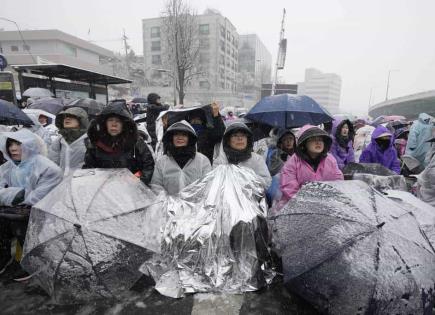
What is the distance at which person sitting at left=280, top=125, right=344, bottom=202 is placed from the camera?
9.95 feet

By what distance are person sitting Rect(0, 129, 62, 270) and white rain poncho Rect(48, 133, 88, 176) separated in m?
0.42

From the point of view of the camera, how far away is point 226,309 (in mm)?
2285

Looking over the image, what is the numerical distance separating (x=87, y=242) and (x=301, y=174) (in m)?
2.19

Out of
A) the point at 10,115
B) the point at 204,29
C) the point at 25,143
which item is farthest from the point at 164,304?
the point at 204,29

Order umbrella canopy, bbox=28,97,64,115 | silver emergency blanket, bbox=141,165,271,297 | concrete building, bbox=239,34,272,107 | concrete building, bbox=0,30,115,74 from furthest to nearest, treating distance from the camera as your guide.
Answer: concrete building, bbox=239,34,272,107, concrete building, bbox=0,30,115,74, umbrella canopy, bbox=28,97,64,115, silver emergency blanket, bbox=141,165,271,297

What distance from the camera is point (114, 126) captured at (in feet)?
10.5

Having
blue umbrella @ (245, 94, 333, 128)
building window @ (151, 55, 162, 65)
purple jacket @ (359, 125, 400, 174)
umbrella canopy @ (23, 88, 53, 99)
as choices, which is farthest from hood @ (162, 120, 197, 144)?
building window @ (151, 55, 162, 65)

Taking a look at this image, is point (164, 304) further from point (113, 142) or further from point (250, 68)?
point (250, 68)

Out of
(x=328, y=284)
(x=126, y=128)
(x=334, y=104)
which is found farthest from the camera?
(x=334, y=104)

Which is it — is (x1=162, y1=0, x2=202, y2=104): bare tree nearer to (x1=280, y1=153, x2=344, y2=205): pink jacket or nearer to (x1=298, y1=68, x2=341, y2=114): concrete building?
(x1=280, y1=153, x2=344, y2=205): pink jacket

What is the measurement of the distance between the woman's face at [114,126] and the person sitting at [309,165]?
1.96 metres

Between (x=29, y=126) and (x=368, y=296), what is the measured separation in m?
6.54

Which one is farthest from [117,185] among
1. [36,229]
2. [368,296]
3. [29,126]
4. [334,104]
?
[334,104]

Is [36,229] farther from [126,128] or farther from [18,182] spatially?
[126,128]
